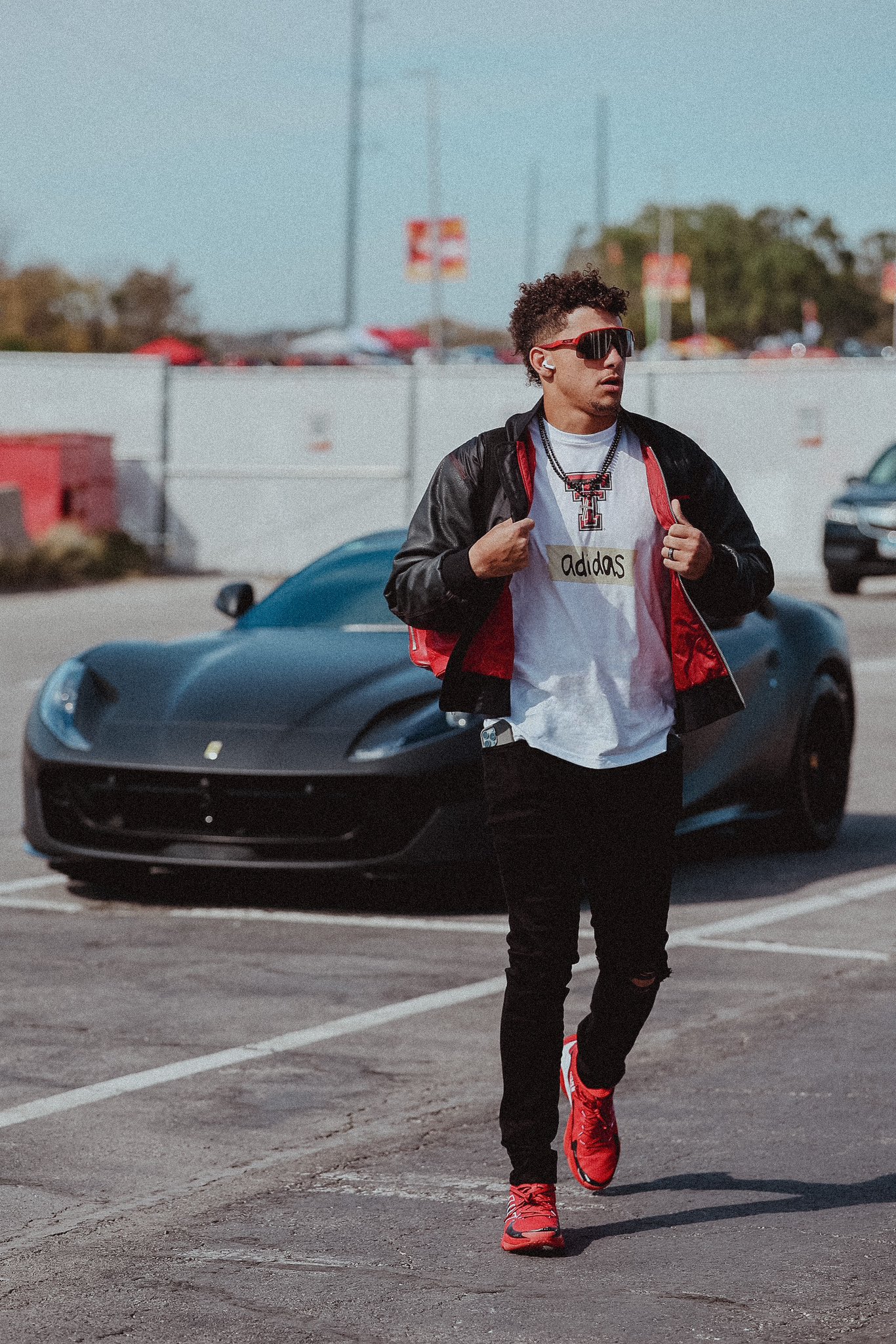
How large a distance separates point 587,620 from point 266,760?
3.31 metres

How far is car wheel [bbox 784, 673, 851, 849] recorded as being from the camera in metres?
8.95

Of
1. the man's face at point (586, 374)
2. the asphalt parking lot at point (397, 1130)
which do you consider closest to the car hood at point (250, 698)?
the asphalt parking lot at point (397, 1130)

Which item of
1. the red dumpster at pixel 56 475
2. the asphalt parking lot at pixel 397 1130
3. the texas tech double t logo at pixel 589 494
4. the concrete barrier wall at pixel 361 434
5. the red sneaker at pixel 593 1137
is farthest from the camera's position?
the concrete barrier wall at pixel 361 434

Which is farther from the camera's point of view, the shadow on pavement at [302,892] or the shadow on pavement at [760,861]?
the shadow on pavement at [760,861]

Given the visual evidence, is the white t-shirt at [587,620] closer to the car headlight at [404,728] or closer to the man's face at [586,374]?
the man's face at [586,374]

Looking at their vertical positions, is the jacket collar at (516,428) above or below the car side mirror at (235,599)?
above

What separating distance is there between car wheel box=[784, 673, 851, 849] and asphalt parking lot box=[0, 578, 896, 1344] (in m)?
0.61

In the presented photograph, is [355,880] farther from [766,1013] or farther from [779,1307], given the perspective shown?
[779,1307]

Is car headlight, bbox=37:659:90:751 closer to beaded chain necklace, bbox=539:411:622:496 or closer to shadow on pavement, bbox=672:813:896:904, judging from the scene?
shadow on pavement, bbox=672:813:896:904

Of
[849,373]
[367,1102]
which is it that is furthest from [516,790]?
[849,373]

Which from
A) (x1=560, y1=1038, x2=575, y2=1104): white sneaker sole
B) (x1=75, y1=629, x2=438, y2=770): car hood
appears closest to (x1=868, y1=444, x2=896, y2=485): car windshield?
(x1=75, y1=629, x2=438, y2=770): car hood

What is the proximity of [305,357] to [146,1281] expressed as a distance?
4722cm

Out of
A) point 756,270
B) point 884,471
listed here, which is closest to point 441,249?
point 884,471

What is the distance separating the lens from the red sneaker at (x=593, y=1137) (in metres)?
4.33
